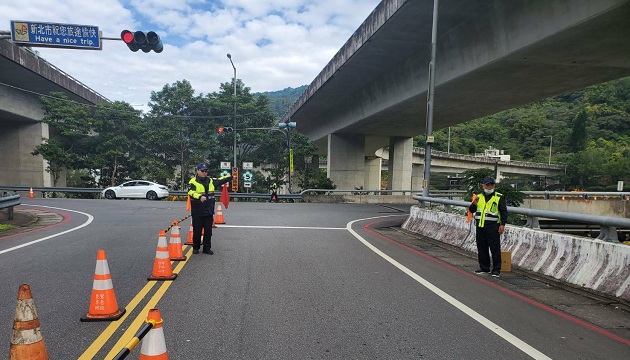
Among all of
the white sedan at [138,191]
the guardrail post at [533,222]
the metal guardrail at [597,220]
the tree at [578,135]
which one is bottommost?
the white sedan at [138,191]

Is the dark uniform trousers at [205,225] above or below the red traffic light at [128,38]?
below

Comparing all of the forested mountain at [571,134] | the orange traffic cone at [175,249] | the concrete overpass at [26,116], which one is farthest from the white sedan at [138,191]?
the forested mountain at [571,134]

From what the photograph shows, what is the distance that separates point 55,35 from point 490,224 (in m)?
12.6

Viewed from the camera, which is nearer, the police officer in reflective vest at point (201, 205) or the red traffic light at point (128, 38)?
the police officer in reflective vest at point (201, 205)

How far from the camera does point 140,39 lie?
1129cm

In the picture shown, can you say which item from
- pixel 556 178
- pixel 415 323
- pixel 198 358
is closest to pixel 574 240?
pixel 415 323

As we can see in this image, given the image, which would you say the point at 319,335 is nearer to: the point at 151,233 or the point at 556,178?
the point at 151,233

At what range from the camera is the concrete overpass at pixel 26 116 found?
25688mm

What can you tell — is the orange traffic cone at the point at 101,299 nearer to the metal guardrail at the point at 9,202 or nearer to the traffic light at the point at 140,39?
the traffic light at the point at 140,39

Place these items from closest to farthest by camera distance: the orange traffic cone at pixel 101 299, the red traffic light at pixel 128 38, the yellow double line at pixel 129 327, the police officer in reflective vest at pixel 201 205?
1. the yellow double line at pixel 129 327
2. the orange traffic cone at pixel 101 299
3. the police officer in reflective vest at pixel 201 205
4. the red traffic light at pixel 128 38

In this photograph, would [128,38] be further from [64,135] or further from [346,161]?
[64,135]

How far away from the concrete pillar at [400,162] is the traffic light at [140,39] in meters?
28.1

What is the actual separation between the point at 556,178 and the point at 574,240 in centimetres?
8197

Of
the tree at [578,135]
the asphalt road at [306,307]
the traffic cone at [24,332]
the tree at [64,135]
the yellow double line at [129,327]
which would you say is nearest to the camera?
the traffic cone at [24,332]
